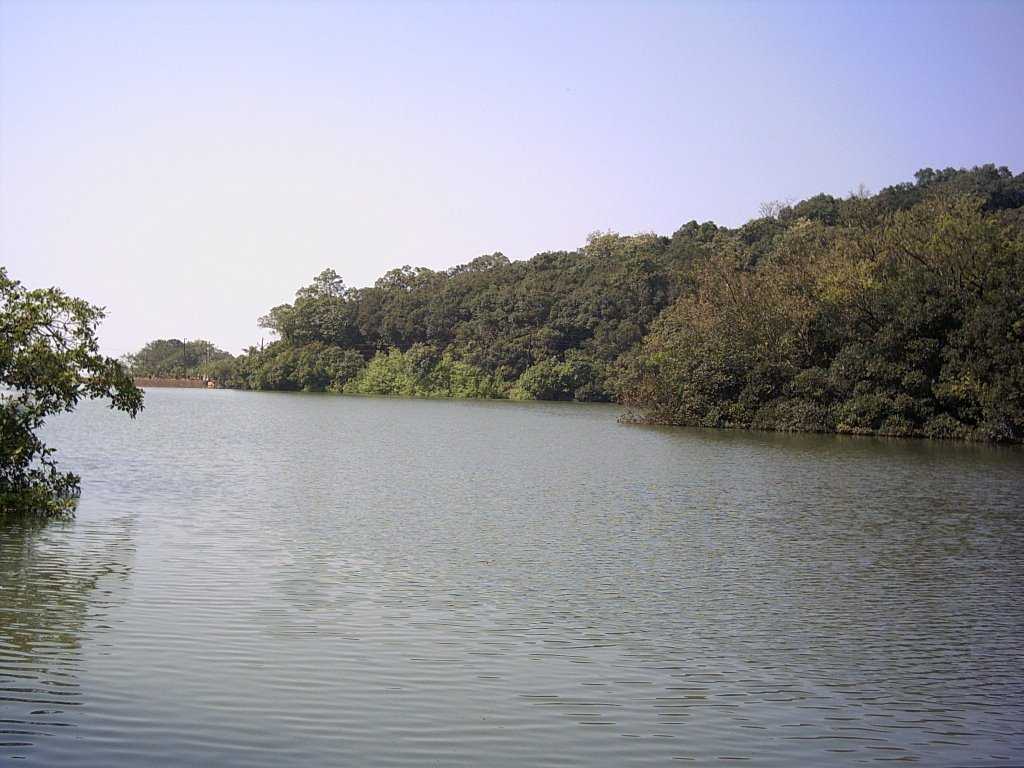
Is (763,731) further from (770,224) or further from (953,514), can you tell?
(770,224)

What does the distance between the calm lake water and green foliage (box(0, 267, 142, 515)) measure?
90cm

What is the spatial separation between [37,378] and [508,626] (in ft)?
34.7

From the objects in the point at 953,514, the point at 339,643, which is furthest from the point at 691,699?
the point at 953,514

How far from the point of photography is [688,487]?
2325 cm

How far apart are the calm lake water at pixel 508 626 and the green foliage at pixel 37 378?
2.95 feet

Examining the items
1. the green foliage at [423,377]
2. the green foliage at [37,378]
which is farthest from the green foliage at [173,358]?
the green foliage at [37,378]

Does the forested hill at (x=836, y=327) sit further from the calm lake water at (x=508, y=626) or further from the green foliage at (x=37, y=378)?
the green foliage at (x=37, y=378)

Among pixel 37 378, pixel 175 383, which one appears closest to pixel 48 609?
pixel 37 378

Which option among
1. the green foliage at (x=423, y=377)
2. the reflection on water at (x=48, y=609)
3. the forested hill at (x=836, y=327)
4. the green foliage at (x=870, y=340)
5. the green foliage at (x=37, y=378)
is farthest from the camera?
the green foliage at (x=423, y=377)

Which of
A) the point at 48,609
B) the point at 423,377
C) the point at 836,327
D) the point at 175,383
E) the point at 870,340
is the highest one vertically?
the point at 836,327

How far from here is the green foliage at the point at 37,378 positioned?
16.1 metres

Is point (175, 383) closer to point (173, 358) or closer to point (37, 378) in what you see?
point (173, 358)

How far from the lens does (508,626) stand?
10305 mm

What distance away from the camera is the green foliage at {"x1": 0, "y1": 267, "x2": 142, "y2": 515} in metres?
16.1
